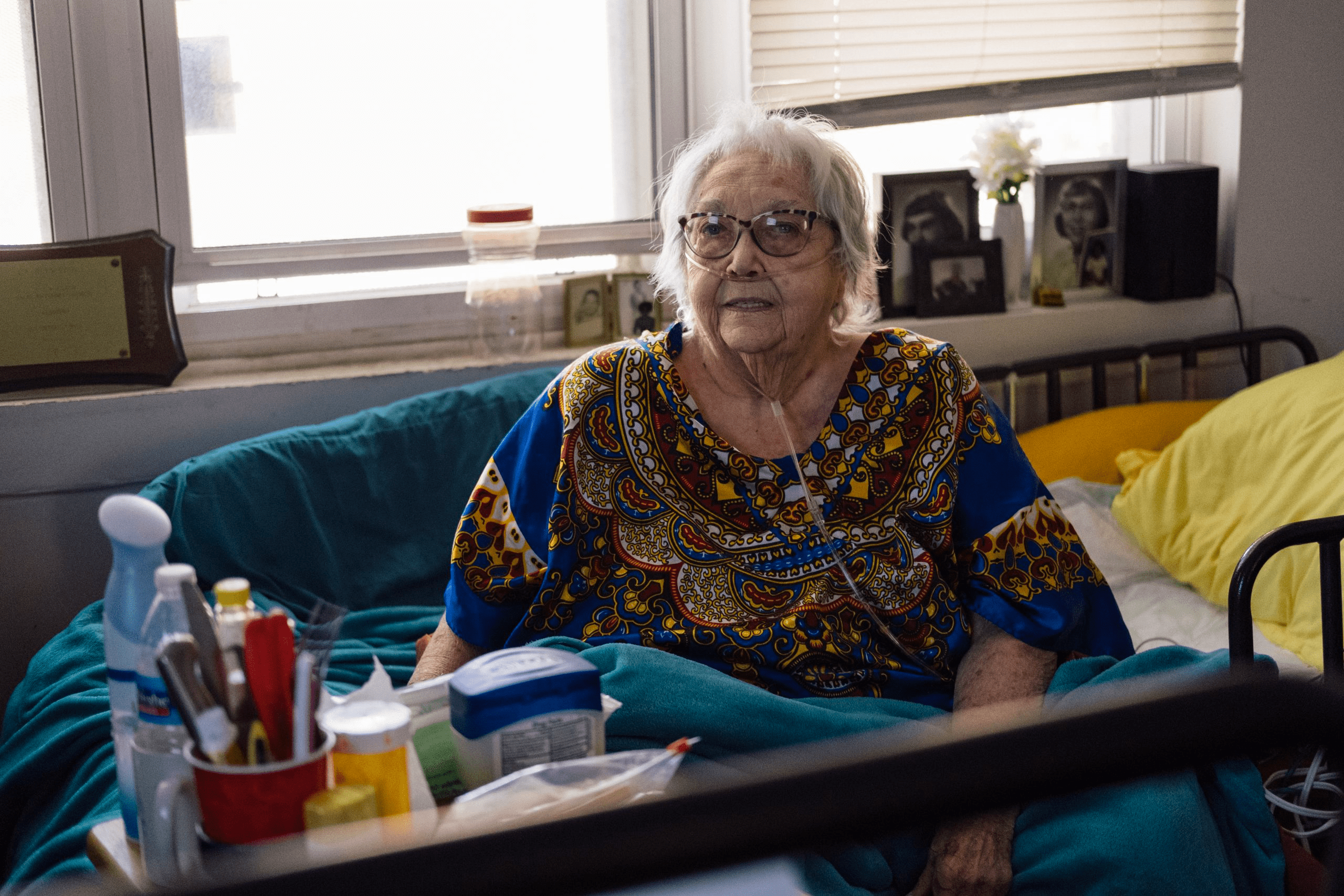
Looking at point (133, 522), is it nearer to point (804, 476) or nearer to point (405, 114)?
point (804, 476)

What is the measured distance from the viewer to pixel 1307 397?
2.29 meters

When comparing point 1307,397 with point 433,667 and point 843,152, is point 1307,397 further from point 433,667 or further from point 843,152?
point 433,667

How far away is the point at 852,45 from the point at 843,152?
1085 mm

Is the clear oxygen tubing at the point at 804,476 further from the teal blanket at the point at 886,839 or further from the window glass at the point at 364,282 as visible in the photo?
the window glass at the point at 364,282

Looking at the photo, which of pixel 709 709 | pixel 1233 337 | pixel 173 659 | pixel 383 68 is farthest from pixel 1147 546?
pixel 173 659

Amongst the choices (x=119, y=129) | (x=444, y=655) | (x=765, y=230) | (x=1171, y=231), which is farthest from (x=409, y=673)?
(x=1171, y=231)

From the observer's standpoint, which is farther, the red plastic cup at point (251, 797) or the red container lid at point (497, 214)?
the red container lid at point (497, 214)

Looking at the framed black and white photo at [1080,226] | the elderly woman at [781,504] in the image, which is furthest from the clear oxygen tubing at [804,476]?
the framed black and white photo at [1080,226]

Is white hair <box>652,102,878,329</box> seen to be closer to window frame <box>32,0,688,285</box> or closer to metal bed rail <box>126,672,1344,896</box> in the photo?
window frame <box>32,0,688,285</box>

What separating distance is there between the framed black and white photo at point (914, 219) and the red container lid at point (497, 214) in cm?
85

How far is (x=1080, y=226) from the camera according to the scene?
2.97m

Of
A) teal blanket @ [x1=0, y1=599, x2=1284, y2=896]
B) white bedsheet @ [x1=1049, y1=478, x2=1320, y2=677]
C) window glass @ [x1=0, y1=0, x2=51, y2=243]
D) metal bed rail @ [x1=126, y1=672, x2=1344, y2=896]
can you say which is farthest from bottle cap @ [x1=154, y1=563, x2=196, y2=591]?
window glass @ [x1=0, y1=0, x2=51, y2=243]

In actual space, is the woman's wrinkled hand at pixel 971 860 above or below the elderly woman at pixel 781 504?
below

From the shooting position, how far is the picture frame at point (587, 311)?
2.54 m
